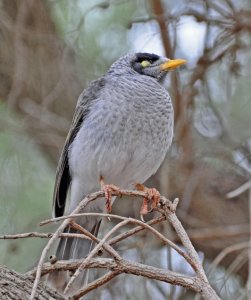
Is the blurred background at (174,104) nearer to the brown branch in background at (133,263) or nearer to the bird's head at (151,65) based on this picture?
the bird's head at (151,65)

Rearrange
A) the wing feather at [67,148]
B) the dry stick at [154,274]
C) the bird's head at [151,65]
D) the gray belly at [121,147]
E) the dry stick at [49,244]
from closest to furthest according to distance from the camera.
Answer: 1. the dry stick at [49,244]
2. the dry stick at [154,274]
3. the gray belly at [121,147]
4. the wing feather at [67,148]
5. the bird's head at [151,65]

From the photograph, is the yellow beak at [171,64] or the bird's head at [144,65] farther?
the bird's head at [144,65]

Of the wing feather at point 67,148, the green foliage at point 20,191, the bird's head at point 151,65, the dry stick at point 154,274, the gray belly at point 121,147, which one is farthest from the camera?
the green foliage at point 20,191

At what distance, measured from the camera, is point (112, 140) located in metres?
4.04

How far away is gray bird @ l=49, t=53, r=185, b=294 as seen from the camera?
405 cm

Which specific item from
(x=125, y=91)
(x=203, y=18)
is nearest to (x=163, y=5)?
(x=203, y=18)

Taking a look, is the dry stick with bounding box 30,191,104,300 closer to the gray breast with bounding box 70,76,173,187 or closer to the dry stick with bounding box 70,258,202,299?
the dry stick with bounding box 70,258,202,299

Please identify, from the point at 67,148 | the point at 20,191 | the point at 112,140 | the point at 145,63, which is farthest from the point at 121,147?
the point at 20,191

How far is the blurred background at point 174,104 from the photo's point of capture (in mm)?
4797

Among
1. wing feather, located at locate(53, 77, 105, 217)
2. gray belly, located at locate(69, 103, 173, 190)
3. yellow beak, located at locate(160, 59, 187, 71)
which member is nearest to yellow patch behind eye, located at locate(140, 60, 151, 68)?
yellow beak, located at locate(160, 59, 187, 71)

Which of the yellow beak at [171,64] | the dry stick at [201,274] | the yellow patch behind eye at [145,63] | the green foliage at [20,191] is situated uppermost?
the yellow beak at [171,64]

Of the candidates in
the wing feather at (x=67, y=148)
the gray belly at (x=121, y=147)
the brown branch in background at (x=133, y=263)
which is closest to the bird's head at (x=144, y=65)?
the wing feather at (x=67, y=148)

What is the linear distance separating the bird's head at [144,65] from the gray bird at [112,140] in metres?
0.06

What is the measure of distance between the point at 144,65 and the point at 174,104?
41 cm
